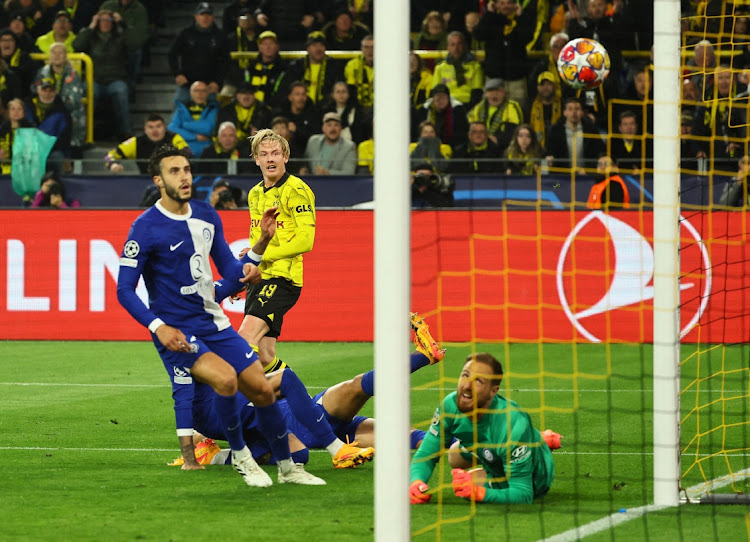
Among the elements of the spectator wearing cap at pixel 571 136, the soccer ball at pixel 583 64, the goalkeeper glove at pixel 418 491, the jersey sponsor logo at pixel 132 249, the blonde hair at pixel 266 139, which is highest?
the soccer ball at pixel 583 64

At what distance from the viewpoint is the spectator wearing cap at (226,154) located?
1521cm

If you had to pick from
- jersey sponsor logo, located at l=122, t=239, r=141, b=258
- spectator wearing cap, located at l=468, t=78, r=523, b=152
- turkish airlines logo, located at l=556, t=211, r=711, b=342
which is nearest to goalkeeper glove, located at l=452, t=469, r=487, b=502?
jersey sponsor logo, located at l=122, t=239, r=141, b=258

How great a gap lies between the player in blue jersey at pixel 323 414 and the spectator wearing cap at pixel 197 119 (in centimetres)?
987

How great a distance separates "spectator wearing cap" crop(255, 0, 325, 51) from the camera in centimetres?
1933

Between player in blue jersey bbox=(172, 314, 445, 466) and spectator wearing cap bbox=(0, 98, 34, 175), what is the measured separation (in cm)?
949

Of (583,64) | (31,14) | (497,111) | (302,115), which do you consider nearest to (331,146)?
(302,115)

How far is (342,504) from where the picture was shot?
6.34m

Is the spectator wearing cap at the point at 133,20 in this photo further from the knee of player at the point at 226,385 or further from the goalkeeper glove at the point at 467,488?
the goalkeeper glove at the point at 467,488

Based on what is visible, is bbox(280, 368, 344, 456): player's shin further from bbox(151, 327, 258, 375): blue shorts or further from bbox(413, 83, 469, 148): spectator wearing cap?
bbox(413, 83, 469, 148): spectator wearing cap

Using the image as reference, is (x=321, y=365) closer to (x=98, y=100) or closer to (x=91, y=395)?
(x=91, y=395)

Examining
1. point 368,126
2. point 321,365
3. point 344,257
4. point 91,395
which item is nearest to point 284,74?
point 368,126

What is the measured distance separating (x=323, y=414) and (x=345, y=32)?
11767mm

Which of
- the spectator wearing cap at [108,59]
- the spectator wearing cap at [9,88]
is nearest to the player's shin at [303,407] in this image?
the spectator wearing cap at [9,88]

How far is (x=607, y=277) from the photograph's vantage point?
539 inches
